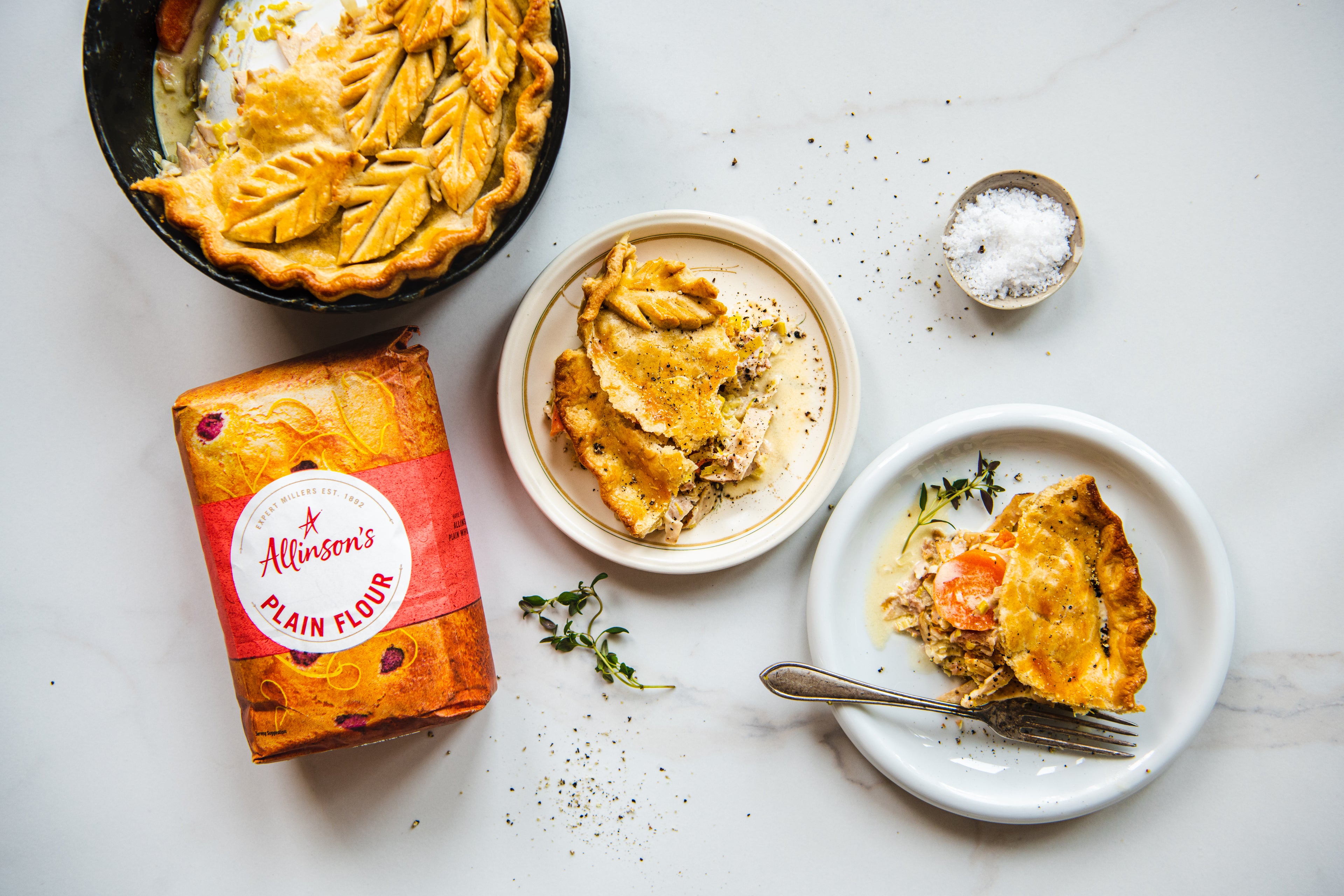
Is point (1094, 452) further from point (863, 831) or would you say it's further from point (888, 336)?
point (863, 831)

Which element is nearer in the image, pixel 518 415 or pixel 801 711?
pixel 518 415

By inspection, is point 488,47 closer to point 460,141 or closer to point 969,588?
point 460,141

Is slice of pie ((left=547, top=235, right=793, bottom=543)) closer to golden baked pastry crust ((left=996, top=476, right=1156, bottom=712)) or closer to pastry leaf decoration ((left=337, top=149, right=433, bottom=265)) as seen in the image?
pastry leaf decoration ((left=337, top=149, right=433, bottom=265))

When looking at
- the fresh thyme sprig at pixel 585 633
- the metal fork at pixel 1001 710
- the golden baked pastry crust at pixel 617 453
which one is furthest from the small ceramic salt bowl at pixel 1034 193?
the fresh thyme sprig at pixel 585 633

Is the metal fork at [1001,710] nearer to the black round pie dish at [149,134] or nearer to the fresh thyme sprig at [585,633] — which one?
the fresh thyme sprig at [585,633]

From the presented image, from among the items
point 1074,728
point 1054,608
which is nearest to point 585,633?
point 1054,608

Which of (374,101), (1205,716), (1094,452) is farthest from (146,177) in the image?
(1205,716)
